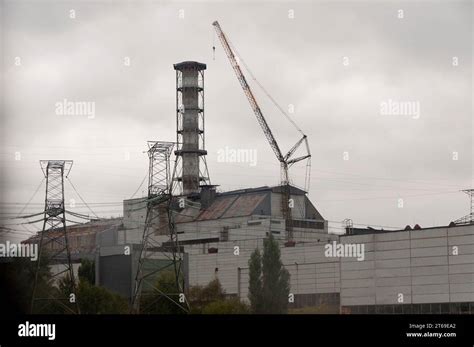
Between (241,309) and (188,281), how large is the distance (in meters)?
5.97

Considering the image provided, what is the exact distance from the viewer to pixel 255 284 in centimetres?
2750

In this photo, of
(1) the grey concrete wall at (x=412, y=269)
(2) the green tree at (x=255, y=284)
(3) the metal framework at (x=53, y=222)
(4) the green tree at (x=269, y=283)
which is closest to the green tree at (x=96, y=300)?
(3) the metal framework at (x=53, y=222)

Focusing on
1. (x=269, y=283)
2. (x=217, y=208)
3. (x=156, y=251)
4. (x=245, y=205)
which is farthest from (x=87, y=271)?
(x=245, y=205)

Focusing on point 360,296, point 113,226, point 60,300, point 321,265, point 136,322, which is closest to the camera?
point 136,322

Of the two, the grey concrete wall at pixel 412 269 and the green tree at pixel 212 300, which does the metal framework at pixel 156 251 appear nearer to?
the green tree at pixel 212 300

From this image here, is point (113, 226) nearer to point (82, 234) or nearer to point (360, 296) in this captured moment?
point (82, 234)

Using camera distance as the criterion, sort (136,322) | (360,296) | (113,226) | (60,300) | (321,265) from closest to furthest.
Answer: (136,322)
(60,300)
(360,296)
(321,265)
(113,226)

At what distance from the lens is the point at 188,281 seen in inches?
1224

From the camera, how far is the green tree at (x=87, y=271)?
1064 inches

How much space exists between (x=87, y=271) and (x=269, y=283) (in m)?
5.75

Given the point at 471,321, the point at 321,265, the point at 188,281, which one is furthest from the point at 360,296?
the point at 471,321

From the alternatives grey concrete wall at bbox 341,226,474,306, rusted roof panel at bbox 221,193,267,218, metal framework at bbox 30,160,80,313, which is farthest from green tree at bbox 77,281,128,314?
rusted roof panel at bbox 221,193,267,218

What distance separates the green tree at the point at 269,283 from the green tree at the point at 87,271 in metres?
4.97

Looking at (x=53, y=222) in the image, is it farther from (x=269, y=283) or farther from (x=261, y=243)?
(x=261, y=243)
